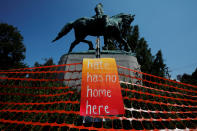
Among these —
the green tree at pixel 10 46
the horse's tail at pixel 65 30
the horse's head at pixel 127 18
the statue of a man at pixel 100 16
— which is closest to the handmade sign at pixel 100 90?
the statue of a man at pixel 100 16

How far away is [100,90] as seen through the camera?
2.03 meters

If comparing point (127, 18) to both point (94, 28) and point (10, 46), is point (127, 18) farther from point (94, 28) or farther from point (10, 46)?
point (10, 46)

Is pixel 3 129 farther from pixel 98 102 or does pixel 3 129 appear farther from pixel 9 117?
pixel 98 102

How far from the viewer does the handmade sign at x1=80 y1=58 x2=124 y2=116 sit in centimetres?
182

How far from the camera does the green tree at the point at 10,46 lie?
23.6 metres

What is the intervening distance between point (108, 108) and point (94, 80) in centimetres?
59

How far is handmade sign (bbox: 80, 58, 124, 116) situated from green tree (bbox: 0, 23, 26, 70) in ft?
87.4

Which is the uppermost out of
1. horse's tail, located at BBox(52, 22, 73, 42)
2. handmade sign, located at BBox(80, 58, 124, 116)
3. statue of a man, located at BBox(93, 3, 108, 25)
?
statue of a man, located at BBox(93, 3, 108, 25)

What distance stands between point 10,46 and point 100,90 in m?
30.1

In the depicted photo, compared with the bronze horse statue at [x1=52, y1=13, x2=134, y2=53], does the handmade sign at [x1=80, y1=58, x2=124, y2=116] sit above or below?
below

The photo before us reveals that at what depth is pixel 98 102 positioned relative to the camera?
6.22 feet

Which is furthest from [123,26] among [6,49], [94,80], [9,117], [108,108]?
[6,49]

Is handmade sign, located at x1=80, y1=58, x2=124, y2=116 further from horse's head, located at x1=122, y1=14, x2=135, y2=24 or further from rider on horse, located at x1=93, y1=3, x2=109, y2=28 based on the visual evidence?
horse's head, located at x1=122, y1=14, x2=135, y2=24

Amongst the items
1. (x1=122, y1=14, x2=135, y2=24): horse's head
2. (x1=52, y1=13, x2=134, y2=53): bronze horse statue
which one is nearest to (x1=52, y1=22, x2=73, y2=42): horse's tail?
(x1=52, y1=13, x2=134, y2=53): bronze horse statue
